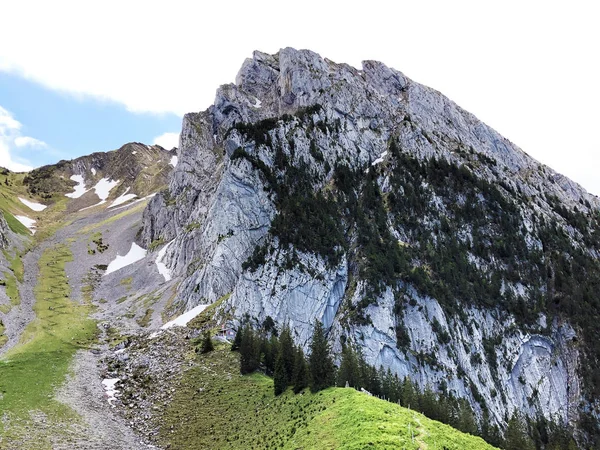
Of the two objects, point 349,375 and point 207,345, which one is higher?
point 349,375

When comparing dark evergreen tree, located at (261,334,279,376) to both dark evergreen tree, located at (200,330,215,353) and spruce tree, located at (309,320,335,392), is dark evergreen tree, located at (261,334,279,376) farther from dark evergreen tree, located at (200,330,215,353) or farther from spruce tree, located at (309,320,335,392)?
spruce tree, located at (309,320,335,392)

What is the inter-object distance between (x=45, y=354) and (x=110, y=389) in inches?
769

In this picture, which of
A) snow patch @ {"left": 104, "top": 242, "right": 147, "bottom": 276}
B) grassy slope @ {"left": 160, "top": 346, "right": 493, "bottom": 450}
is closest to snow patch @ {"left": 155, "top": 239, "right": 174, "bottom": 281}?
snow patch @ {"left": 104, "top": 242, "right": 147, "bottom": 276}

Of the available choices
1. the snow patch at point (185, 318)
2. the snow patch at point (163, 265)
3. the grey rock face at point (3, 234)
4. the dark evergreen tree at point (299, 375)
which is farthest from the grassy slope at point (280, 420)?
the grey rock face at point (3, 234)

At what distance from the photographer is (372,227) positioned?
370ft

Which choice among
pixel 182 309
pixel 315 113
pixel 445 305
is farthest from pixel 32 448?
pixel 315 113

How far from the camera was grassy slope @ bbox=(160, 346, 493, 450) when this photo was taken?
98.2ft

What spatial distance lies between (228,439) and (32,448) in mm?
17438

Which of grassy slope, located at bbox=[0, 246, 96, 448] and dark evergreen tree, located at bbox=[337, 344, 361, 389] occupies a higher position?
dark evergreen tree, located at bbox=[337, 344, 361, 389]

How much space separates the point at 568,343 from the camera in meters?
117

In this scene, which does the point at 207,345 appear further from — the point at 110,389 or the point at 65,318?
the point at 65,318

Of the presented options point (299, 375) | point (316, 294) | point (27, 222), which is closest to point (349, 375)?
point (299, 375)

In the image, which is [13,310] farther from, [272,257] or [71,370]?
[272,257]

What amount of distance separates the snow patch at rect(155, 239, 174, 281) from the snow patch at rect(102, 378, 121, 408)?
60.1 m
